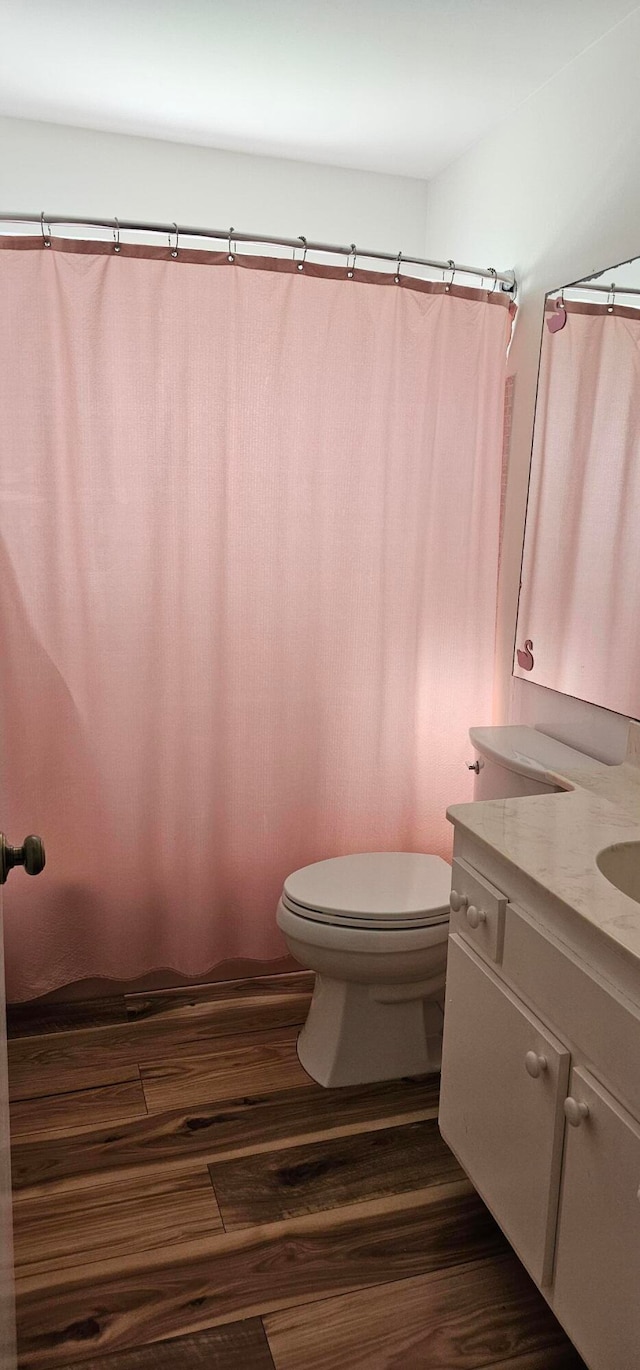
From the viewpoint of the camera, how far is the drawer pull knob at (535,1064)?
1295mm

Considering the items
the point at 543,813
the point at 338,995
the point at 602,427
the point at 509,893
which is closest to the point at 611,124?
the point at 602,427

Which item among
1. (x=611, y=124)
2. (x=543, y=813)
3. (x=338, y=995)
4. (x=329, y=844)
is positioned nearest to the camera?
(x=543, y=813)

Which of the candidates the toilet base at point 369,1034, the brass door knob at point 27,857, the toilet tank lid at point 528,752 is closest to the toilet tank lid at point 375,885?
the toilet base at point 369,1034

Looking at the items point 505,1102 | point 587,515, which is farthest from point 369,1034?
point 587,515

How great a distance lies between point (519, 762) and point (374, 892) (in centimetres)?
44

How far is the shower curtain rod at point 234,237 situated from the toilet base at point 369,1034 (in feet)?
5.68

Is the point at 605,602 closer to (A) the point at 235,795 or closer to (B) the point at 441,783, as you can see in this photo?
(B) the point at 441,783

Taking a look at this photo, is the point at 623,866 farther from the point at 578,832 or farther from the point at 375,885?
the point at 375,885

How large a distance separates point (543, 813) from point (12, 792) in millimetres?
1316

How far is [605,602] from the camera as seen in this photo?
6.61 feet

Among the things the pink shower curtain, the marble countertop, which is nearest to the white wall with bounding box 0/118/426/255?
the pink shower curtain

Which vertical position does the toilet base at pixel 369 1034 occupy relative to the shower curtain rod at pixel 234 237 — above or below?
below

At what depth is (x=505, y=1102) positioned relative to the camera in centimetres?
143

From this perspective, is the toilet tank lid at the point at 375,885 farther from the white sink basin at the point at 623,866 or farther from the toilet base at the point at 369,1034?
the white sink basin at the point at 623,866
